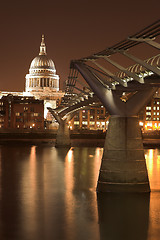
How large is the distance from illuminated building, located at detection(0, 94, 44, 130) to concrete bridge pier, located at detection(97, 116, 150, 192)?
373 feet

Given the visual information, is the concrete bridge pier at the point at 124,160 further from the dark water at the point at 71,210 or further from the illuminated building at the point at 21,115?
the illuminated building at the point at 21,115

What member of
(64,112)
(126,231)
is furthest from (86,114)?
(126,231)

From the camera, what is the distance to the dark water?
20.0 metres

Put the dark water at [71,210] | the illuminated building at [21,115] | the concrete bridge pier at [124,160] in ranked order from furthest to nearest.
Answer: the illuminated building at [21,115], the concrete bridge pier at [124,160], the dark water at [71,210]

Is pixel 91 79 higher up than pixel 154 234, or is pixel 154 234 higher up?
pixel 91 79

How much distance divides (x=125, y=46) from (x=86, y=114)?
458 ft

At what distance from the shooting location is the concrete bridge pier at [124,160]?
27047 millimetres

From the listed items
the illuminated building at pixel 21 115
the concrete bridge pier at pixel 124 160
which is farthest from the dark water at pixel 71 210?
the illuminated building at pixel 21 115

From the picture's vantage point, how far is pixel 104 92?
28.9m

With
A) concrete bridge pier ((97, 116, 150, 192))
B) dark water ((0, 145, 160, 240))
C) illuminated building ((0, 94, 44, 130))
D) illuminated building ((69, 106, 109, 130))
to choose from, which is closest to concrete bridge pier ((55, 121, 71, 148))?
dark water ((0, 145, 160, 240))

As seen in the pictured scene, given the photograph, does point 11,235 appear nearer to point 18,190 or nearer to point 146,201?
point 146,201

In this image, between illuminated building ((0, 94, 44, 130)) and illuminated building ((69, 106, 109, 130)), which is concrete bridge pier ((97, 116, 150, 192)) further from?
illuminated building ((69, 106, 109, 130))

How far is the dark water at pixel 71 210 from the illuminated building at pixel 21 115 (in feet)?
338

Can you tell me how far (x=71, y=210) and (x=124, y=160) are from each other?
182 inches
